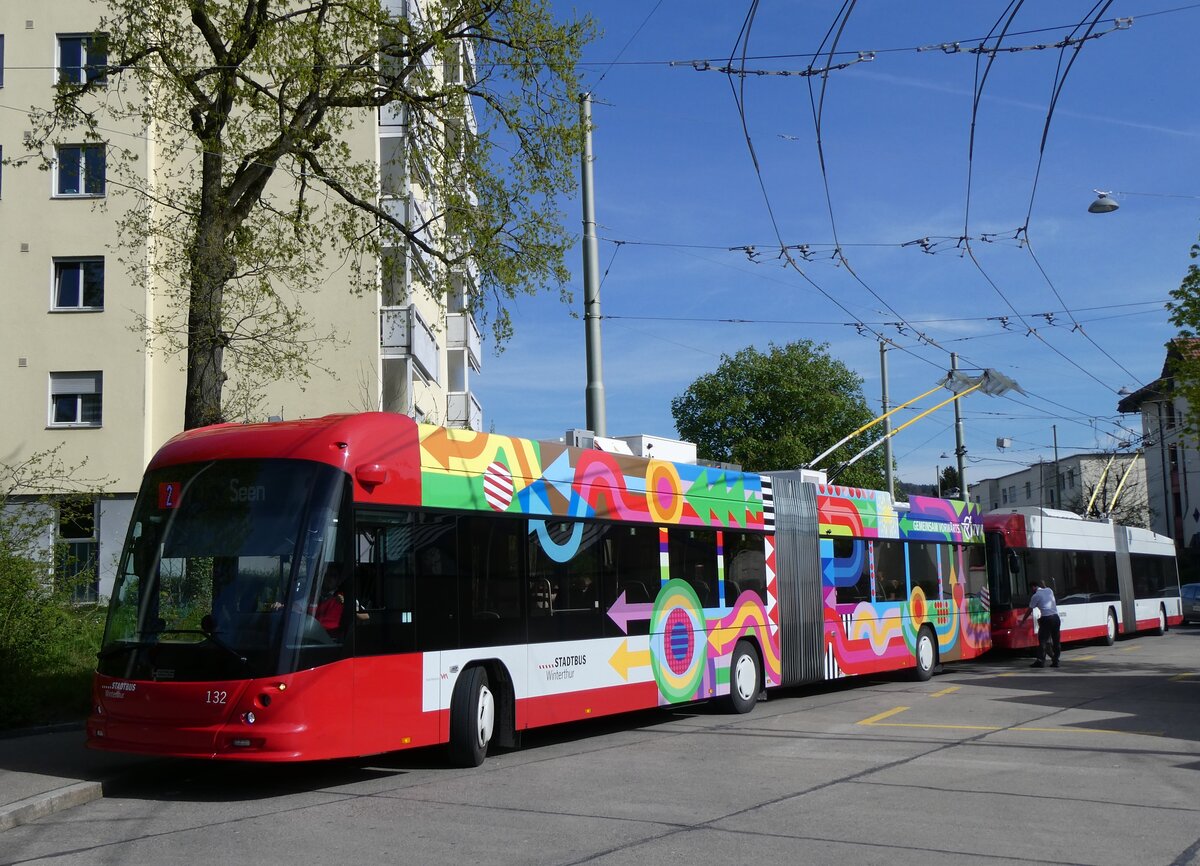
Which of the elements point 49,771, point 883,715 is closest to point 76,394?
point 49,771

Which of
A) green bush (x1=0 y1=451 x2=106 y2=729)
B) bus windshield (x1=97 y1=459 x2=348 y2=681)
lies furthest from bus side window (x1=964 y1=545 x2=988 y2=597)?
bus windshield (x1=97 y1=459 x2=348 y2=681)

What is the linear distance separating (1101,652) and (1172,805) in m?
21.7

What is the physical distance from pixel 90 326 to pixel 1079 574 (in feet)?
78.1

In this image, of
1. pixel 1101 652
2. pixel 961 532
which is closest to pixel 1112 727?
pixel 961 532

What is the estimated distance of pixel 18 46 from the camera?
29781 mm

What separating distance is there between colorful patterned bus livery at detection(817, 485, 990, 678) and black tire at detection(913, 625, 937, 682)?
124 mm

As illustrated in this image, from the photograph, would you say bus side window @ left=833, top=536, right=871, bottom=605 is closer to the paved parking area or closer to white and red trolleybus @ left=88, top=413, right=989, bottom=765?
white and red trolleybus @ left=88, top=413, right=989, bottom=765

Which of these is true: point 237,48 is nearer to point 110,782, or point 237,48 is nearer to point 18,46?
point 110,782

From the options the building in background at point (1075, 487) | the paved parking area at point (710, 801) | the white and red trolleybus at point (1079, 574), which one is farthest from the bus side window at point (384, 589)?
the building in background at point (1075, 487)

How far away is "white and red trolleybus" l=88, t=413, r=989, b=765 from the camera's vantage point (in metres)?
9.76

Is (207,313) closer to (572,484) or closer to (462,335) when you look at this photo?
(572,484)

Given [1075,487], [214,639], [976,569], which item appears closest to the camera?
[214,639]

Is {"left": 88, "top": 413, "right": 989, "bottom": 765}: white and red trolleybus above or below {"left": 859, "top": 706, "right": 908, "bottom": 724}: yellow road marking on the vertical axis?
above

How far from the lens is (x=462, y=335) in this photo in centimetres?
3581
